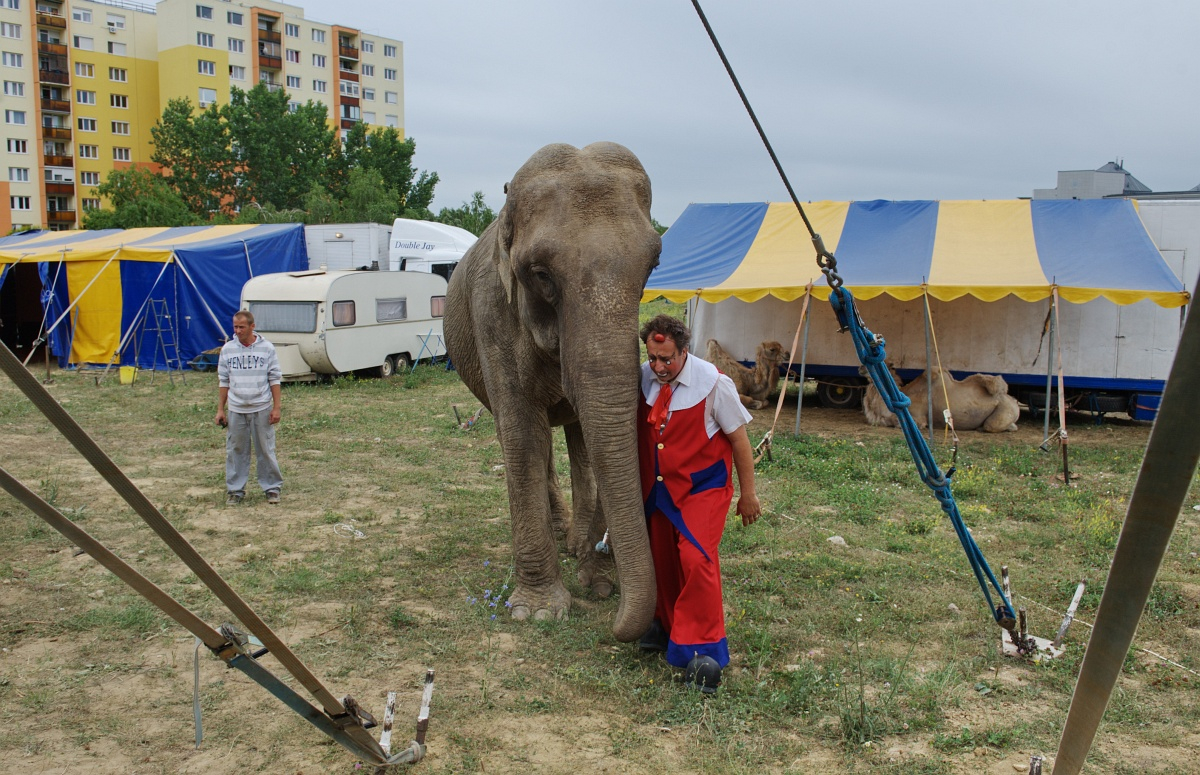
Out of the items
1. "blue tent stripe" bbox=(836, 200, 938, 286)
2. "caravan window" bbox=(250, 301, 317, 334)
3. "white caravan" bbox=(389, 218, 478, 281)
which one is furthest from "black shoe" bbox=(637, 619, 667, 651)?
"white caravan" bbox=(389, 218, 478, 281)

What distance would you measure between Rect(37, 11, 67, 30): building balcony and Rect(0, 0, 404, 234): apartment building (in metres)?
0.07

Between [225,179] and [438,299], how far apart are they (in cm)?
4437

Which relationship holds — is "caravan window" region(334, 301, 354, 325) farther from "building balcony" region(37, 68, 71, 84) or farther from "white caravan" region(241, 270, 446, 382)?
"building balcony" region(37, 68, 71, 84)

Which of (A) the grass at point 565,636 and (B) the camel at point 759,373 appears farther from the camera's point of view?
(B) the camel at point 759,373

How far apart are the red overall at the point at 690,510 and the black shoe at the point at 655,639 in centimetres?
28

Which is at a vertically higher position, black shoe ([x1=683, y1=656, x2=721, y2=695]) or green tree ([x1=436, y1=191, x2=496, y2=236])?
green tree ([x1=436, y1=191, x2=496, y2=236])

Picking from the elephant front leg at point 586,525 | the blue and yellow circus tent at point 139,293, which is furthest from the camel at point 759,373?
the blue and yellow circus tent at point 139,293

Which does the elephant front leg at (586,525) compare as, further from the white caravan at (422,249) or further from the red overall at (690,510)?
the white caravan at (422,249)

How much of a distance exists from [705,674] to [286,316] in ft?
48.7

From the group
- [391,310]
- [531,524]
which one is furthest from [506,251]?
[391,310]

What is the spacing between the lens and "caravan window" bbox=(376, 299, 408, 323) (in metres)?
18.7

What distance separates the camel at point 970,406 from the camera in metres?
13.4

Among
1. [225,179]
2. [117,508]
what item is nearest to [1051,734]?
[117,508]

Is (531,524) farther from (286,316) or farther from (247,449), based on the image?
(286,316)
